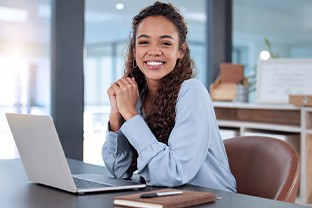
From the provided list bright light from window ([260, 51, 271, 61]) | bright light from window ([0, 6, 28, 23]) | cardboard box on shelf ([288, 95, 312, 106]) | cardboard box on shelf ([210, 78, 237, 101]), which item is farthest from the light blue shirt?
bright light from window ([260, 51, 271, 61])

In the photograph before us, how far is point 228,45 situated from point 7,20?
1.92m

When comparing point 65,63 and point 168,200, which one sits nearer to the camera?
point 168,200

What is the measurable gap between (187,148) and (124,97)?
0.99 ft

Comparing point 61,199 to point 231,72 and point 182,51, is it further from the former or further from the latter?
point 231,72

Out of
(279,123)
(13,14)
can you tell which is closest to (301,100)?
(279,123)

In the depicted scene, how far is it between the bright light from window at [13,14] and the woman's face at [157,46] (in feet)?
4.93

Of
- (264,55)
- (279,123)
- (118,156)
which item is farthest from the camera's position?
(264,55)

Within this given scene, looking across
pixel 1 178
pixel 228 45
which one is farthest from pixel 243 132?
pixel 1 178

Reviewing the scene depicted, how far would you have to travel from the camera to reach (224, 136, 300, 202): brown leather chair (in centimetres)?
175

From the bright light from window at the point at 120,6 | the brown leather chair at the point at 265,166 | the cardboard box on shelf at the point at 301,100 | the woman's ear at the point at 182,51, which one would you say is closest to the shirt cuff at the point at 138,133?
the woman's ear at the point at 182,51

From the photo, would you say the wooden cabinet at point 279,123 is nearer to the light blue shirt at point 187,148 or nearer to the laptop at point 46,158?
the light blue shirt at point 187,148

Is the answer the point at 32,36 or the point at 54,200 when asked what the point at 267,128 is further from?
the point at 54,200

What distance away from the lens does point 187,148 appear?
5.30ft

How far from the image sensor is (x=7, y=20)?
3096mm
